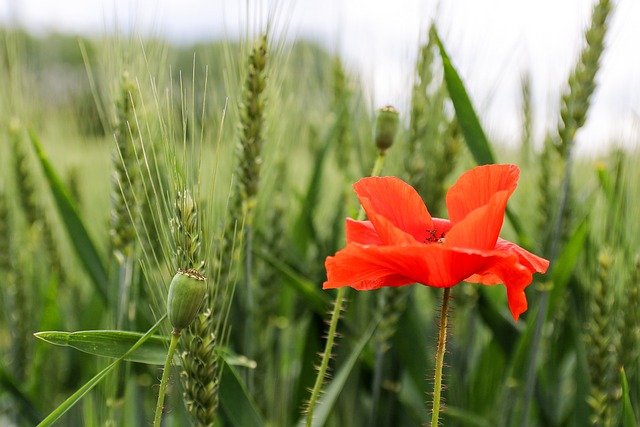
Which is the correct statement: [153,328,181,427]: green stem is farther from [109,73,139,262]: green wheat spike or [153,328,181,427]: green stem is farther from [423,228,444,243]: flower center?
[109,73,139,262]: green wheat spike

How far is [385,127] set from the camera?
53cm

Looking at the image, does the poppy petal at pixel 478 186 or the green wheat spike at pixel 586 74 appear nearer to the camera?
the poppy petal at pixel 478 186

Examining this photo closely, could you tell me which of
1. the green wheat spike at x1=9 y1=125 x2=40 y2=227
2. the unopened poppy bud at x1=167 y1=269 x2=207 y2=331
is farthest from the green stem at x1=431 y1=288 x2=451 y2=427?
the green wheat spike at x1=9 y1=125 x2=40 y2=227

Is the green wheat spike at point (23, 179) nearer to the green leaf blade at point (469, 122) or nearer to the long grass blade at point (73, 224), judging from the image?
the long grass blade at point (73, 224)

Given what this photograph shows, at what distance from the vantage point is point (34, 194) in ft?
3.17

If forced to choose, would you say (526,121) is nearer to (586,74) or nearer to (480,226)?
(586,74)

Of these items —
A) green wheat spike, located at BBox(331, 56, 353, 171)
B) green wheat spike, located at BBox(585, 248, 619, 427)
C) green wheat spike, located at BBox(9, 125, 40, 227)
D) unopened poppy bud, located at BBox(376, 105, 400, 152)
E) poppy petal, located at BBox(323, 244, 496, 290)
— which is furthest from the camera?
green wheat spike, located at BBox(331, 56, 353, 171)

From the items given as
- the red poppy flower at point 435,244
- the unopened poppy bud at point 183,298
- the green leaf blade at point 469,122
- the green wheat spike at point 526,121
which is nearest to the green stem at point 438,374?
the red poppy flower at point 435,244

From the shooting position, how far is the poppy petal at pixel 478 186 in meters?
0.38

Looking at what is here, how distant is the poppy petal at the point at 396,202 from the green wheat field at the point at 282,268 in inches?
3.1

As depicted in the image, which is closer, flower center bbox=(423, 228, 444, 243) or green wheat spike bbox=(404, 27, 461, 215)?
flower center bbox=(423, 228, 444, 243)

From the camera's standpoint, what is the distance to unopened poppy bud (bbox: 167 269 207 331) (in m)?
0.36

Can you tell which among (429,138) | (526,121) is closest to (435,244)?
(429,138)

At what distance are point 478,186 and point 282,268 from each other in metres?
0.33
